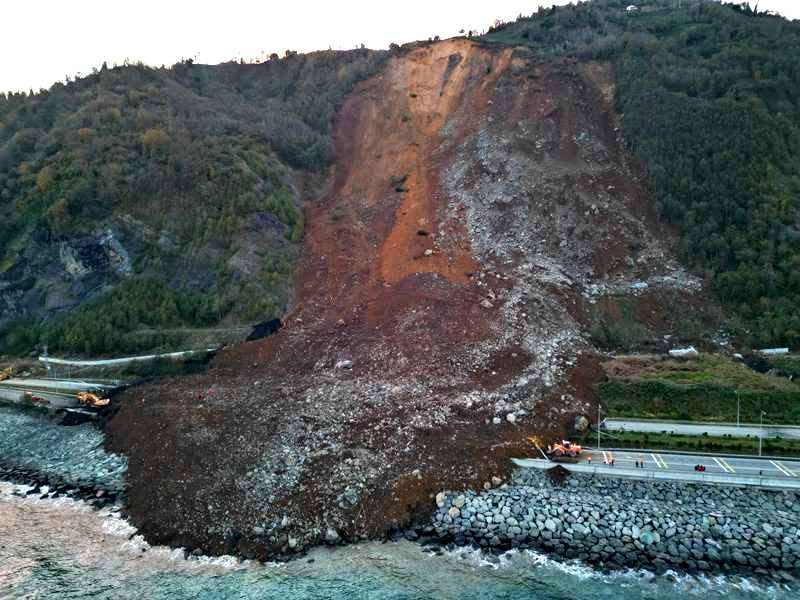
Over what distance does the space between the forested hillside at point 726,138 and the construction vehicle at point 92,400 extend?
33.5m

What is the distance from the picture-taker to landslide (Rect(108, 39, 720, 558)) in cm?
2162

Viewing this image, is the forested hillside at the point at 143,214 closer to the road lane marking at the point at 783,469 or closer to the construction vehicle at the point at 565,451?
the construction vehicle at the point at 565,451

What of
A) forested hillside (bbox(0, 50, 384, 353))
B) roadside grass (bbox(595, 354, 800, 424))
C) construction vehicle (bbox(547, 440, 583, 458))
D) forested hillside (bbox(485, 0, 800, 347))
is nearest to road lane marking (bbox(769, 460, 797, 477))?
roadside grass (bbox(595, 354, 800, 424))

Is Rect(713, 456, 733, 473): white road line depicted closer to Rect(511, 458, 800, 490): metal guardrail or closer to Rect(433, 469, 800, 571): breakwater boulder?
Rect(511, 458, 800, 490): metal guardrail

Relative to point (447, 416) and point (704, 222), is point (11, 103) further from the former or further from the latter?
point (704, 222)

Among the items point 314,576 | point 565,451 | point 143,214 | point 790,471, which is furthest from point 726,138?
point 143,214

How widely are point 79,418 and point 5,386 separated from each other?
8045 millimetres

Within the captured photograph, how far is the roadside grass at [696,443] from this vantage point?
23125 millimetres

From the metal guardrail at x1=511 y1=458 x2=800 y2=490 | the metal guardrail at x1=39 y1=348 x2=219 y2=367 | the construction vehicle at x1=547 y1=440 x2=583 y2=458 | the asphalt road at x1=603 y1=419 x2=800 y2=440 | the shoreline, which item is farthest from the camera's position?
the metal guardrail at x1=39 y1=348 x2=219 y2=367

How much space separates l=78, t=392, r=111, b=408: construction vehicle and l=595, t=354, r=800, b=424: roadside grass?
24.7 metres

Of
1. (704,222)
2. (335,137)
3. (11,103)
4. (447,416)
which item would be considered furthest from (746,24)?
(11,103)

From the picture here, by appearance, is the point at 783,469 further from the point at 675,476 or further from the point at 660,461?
the point at 660,461

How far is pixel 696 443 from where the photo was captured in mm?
23625

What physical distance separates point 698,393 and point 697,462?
4456 millimetres
